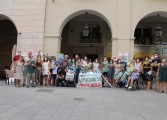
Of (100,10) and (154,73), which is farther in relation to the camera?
(100,10)

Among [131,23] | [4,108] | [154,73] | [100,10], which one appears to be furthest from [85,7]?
[4,108]

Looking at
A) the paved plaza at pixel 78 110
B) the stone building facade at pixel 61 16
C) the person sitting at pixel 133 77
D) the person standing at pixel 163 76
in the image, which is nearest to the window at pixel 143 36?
the stone building facade at pixel 61 16

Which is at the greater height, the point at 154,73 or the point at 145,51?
the point at 145,51

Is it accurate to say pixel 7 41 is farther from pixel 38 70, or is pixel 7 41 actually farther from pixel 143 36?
pixel 143 36

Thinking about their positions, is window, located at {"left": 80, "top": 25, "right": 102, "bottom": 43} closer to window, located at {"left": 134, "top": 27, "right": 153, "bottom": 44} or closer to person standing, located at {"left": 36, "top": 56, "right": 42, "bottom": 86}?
window, located at {"left": 134, "top": 27, "right": 153, "bottom": 44}

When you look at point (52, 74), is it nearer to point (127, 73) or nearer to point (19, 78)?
point (19, 78)

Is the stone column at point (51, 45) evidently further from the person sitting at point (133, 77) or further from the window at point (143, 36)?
the window at point (143, 36)

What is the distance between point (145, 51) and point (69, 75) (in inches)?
469

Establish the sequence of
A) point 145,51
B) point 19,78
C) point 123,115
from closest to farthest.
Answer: point 123,115
point 19,78
point 145,51

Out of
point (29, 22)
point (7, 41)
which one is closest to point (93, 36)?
point (7, 41)

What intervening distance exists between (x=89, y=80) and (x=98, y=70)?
1135 mm

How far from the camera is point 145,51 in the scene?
25203mm

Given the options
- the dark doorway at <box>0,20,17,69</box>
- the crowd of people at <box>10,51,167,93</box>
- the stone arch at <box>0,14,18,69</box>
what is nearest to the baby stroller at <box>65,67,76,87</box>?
the crowd of people at <box>10,51,167,93</box>

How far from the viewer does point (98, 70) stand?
52.8ft
